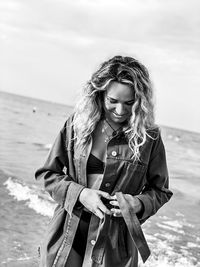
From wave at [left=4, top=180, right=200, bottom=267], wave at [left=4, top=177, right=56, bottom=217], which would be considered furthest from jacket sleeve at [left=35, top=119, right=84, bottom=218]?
wave at [left=4, top=177, right=56, bottom=217]

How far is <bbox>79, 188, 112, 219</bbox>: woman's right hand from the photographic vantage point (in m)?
2.64

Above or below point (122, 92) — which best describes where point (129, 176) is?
A: below

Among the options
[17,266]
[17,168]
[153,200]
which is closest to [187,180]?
[17,168]

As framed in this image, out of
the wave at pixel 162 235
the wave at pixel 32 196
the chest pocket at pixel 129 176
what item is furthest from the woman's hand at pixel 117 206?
the wave at pixel 32 196

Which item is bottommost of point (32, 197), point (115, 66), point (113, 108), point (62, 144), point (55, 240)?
point (32, 197)

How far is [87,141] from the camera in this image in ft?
9.29

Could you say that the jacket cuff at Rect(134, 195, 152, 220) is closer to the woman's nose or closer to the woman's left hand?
the woman's left hand

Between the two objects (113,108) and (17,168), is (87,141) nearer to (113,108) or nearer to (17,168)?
(113,108)

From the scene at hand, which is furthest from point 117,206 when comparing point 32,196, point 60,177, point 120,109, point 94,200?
point 32,196

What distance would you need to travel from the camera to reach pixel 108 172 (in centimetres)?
276

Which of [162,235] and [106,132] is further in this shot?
[162,235]

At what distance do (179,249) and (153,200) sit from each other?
18.0 feet

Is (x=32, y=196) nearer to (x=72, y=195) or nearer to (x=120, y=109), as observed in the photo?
(x=72, y=195)

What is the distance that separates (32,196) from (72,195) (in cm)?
739
